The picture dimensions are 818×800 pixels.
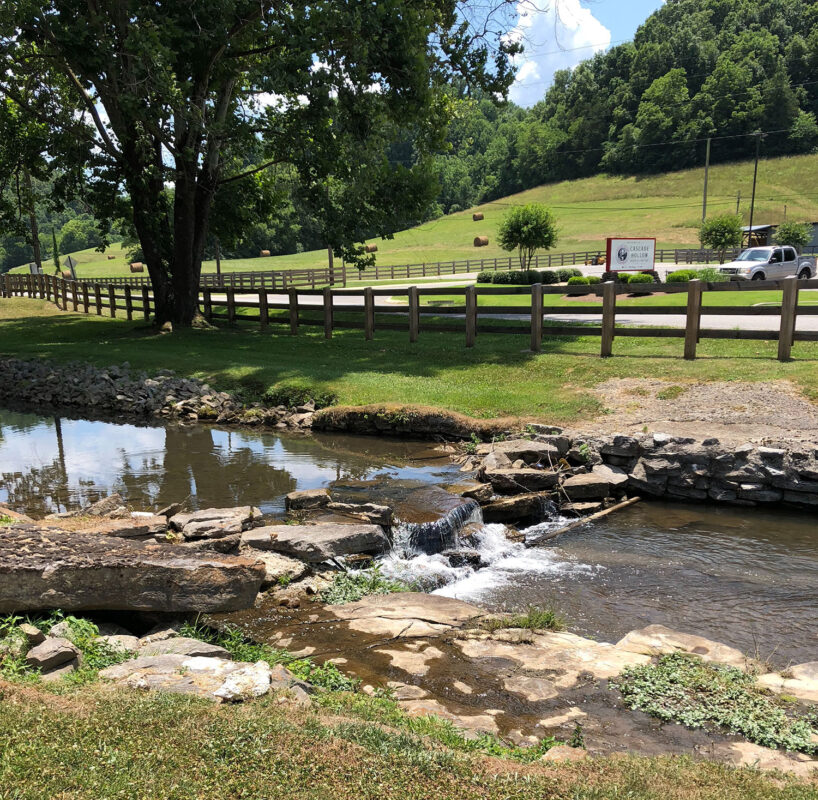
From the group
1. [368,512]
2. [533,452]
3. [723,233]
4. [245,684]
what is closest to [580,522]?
[533,452]

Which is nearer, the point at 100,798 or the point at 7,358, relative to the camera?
the point at 100,798

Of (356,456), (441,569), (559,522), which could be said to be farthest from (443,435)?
(441,569)

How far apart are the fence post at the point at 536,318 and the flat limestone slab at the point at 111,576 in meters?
9.89

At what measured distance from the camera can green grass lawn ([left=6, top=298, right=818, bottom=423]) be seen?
38.8 feet

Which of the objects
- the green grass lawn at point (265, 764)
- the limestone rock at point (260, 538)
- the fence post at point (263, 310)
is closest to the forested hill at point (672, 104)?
the fence post at point (263, 310)

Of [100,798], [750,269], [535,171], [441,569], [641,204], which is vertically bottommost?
[441,569]

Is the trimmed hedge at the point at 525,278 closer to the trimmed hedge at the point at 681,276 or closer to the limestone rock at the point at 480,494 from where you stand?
the trimmed hedge at the point at 681,276

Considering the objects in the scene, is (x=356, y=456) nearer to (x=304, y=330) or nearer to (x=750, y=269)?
(x=304, y=330)

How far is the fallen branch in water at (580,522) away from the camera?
805 centimetres

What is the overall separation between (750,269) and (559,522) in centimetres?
2550

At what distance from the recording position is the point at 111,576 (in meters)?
5.08

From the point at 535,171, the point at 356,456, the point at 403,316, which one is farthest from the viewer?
the point at 535,171

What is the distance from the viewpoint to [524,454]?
32.6 ft

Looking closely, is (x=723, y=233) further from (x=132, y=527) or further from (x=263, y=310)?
(x=132, y=527)
